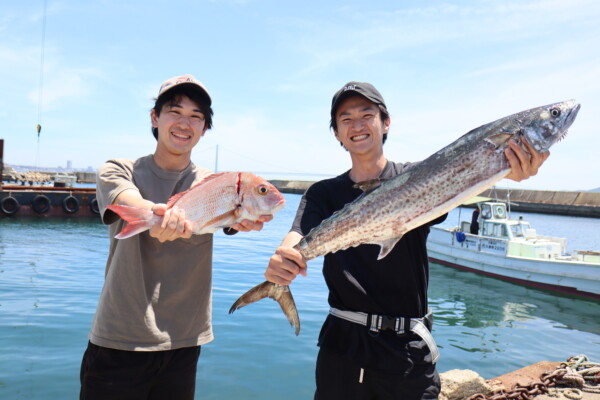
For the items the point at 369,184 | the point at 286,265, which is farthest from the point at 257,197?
the point at 369,184

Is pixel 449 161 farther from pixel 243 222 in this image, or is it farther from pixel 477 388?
pixel 477 388

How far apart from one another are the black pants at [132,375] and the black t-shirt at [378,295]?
1111mm

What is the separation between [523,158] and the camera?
263cm

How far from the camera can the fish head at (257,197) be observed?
287cm

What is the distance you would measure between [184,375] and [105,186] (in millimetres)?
1495

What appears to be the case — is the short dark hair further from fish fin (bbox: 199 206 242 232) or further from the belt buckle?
the belt buckle

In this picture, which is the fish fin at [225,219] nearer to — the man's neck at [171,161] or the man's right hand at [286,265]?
the man's right hand at [286,265]

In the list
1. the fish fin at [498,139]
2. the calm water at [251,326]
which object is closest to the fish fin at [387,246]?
the fish fin at [498,139]

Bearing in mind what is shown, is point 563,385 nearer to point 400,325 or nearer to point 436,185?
point 400,325

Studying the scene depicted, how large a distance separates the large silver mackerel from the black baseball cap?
2.03 feet

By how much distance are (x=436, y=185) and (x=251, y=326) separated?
832cm

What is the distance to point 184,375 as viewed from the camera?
3.00 m

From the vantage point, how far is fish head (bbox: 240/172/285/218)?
287 cm

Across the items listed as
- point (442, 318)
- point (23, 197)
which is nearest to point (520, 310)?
point (442, 318)
